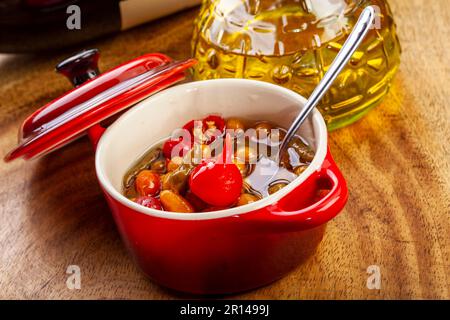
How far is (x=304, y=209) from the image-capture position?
0.75 metres

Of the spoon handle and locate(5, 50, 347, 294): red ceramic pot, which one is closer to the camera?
locate(5, 50, 347, 294): red ceramic pot

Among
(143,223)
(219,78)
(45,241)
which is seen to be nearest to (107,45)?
(219,78)

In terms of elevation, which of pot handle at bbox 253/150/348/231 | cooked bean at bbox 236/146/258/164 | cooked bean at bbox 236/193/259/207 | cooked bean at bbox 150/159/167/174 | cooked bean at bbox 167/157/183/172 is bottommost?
A: cooked bean at bbox 150/159/167/174

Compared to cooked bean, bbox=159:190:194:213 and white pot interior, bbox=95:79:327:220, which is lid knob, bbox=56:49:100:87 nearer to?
white pot interior, bbox=95:79:327:220

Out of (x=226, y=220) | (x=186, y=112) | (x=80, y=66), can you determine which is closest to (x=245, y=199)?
(x=226, y=220)

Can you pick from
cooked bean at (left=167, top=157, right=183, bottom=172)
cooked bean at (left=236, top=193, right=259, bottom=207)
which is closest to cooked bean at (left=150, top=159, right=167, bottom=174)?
cooked bean at (left=167, top=157, right=183, bottom=172)

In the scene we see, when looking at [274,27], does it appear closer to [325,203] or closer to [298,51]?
[298,51]

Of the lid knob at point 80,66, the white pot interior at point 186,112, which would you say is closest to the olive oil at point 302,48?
the white pot interior at point 186,112

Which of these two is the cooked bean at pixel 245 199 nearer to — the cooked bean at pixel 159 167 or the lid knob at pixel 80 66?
the cooked bean at pixel 159 167

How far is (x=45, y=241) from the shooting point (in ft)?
3.05

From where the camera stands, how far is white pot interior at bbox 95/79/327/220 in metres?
0.90

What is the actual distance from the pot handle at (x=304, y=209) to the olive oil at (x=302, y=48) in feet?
0.78

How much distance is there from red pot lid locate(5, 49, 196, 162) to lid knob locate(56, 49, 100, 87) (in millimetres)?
98

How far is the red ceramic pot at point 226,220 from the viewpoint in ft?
2.46
